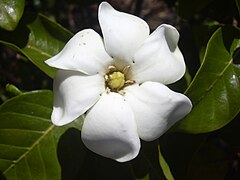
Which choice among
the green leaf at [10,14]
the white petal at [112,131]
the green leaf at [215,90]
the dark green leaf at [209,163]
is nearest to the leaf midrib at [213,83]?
the green leaf at [215,90]

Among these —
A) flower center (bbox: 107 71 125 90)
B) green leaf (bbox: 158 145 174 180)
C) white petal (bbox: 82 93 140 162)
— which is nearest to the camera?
white petal (bbox: 82 93 140 162)

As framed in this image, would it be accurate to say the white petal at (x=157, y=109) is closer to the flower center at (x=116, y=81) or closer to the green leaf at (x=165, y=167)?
the flower center at (x=116, y=81)

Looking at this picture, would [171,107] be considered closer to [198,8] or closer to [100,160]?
[100,160]

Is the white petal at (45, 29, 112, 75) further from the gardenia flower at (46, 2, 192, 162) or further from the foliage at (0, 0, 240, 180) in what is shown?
the foliage at (0, 0, 240, 180)

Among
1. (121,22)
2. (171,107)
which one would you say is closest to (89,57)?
(121,22)

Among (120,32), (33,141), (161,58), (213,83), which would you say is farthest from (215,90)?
(33,141)

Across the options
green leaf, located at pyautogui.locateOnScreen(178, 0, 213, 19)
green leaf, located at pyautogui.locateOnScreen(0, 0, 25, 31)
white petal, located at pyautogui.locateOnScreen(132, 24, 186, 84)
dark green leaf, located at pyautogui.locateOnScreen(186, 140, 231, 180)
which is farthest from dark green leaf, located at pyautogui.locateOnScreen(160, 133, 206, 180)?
green leaf, located at pyautogui.locateOnScreen(0, 0, 25, 31)
